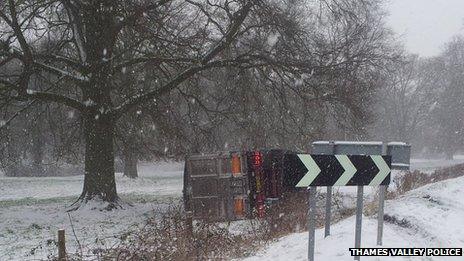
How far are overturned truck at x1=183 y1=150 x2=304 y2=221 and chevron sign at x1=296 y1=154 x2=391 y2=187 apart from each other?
297 inches

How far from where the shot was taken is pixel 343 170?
6.79 meters

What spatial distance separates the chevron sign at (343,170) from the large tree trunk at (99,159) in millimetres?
12806

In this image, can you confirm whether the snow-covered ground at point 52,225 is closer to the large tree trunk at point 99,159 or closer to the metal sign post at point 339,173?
the large tree trunk at point 99,159

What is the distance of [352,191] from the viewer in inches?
895

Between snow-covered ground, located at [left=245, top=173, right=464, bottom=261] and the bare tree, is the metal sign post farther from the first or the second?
the bare tree

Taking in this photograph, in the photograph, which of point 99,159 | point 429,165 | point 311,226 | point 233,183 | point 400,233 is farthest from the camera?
point 429,165

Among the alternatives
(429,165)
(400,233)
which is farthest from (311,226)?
(429,165)

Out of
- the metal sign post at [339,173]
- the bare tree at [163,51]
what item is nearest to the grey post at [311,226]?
the metal sign post at [339,173]

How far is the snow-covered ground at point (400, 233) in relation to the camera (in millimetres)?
7173

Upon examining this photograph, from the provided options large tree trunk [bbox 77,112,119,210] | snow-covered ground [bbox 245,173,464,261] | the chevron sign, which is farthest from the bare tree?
the chevron sign

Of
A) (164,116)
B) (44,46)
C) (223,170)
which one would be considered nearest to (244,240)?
(223,170)

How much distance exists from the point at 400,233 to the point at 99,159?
1268 centimetres

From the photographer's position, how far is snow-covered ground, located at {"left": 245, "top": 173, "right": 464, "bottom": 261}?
717 centimetres

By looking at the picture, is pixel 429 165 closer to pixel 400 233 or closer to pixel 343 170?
pixel 400 233
